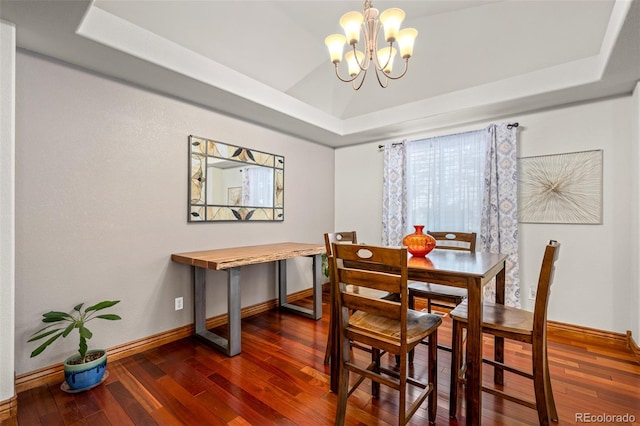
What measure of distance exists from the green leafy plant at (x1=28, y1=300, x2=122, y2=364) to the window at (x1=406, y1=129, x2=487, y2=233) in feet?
10.8

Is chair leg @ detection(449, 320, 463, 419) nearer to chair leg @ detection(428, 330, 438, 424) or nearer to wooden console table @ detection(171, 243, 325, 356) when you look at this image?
chair leg @ detection(428, 330, 438, 424)

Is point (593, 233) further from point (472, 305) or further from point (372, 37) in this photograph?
point (372, 37)

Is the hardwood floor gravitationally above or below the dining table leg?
below

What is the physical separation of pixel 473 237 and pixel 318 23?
2.41 m

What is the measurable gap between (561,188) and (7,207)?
4.39m

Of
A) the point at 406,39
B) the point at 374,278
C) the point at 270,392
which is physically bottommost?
the point at 270,392

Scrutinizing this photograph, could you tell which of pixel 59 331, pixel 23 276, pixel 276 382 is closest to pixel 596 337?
pixel 276 382

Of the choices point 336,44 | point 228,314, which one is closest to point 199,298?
point 228,314

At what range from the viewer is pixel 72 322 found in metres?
2.05

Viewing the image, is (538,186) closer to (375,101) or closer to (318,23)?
(375,101)

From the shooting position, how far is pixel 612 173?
8.71 ft
